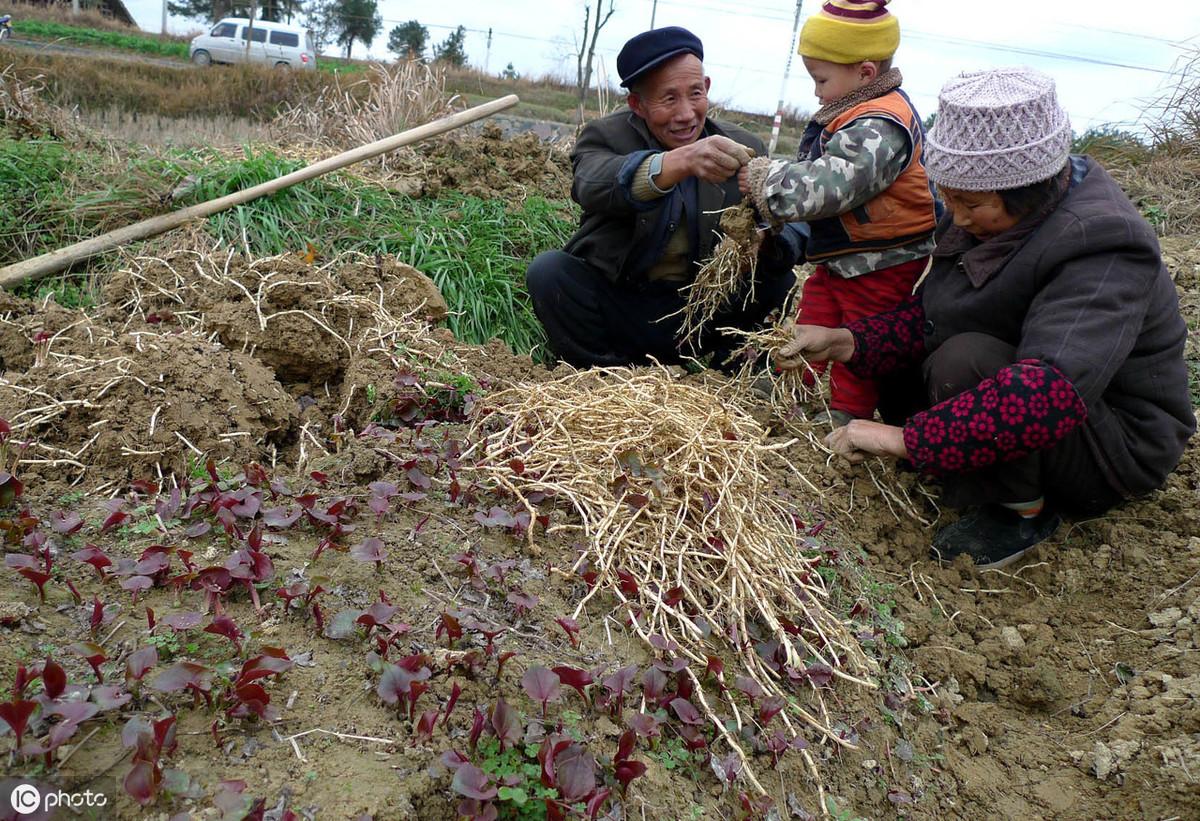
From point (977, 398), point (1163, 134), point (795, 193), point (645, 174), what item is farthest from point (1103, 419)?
point (1163, 134)

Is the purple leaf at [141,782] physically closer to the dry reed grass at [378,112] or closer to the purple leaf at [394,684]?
the purple leaf at [394,684]

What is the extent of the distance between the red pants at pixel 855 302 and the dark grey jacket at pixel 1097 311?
369 mm

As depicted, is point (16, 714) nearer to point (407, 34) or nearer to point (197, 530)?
point (197, 530)

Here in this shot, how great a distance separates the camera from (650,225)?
3533mm

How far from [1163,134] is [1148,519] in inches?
196

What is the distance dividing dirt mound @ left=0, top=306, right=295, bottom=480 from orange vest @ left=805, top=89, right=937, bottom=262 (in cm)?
207

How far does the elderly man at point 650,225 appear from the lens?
333cm

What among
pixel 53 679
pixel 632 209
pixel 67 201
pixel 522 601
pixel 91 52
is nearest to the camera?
pixel 53 679

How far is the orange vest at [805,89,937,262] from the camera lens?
2.94 meters

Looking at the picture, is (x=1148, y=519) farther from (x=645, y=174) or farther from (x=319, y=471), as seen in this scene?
(x=319, y=471)

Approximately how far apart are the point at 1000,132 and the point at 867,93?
87 centimetres

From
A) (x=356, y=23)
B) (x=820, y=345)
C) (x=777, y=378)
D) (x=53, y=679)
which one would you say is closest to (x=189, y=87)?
(x=777, y=378)

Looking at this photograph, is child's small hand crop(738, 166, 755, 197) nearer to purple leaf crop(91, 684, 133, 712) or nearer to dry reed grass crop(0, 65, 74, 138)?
purple leaf crop(91, 684, 133, 712)

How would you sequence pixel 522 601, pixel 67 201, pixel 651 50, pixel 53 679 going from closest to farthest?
pixel 53 679
pixel 522 601
pixel 651 50
pixel 67 201
